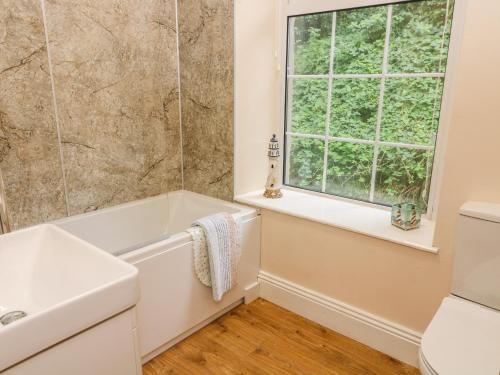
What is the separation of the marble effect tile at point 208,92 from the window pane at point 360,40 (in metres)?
0.61

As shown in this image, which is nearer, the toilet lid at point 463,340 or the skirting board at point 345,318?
the toilet lid at point 463,340

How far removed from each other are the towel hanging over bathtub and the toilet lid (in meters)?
1.03

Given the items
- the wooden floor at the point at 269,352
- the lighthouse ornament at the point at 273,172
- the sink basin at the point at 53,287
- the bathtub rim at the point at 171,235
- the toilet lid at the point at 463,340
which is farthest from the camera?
the lighthouse ornament at the point at 273,172

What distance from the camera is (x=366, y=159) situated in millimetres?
2066

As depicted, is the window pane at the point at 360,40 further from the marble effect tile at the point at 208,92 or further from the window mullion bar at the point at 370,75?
the marble effect tile at the point at 208,92

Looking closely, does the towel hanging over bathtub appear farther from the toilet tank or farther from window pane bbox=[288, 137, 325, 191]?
the toilet tank

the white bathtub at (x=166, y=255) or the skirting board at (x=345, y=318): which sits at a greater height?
the white bathtub at (x=166, y=255)

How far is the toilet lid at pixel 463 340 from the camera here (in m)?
1.11

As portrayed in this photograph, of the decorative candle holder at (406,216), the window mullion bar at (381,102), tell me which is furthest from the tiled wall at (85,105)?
the decorative candle holder at (406,216)

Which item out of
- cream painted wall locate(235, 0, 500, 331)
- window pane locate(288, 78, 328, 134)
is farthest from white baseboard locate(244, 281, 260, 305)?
window pane locate(288, 78, 328, 134)

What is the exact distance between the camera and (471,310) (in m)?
1.37

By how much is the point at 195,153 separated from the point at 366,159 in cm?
109

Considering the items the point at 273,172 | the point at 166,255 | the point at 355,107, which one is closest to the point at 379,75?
the point at 355,107

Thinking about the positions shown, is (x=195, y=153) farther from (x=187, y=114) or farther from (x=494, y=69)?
(x=494, y=69)
